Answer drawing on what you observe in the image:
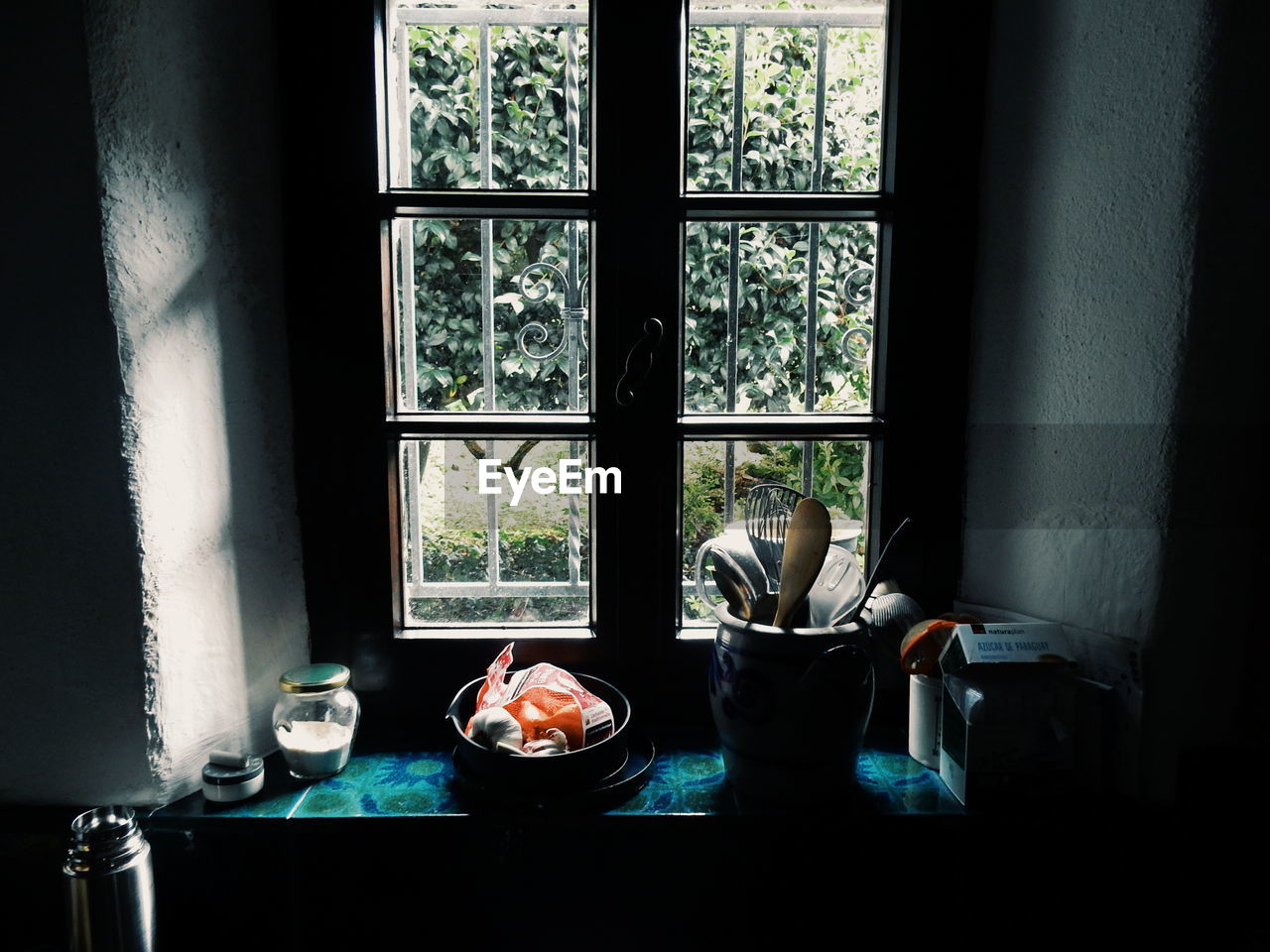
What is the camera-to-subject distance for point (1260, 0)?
2.42 ft

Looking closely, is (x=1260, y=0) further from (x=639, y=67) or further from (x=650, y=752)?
Result: (x=650, y=752)

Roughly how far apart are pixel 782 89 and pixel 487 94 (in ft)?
1.61

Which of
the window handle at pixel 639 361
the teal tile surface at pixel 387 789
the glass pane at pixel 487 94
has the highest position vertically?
the glass pane at pixel 487 94

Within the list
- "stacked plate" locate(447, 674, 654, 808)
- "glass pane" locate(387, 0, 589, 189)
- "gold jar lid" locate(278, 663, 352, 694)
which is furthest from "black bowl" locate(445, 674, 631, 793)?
"glass pane" locate(387, 0, 589, 189)

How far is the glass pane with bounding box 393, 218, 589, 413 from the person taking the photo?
1.08 meters

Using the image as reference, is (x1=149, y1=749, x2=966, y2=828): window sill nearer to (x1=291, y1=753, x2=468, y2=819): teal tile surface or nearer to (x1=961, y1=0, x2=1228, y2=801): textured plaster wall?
(x1=291, y1=753, x2=468, y2=819): teal tile surface

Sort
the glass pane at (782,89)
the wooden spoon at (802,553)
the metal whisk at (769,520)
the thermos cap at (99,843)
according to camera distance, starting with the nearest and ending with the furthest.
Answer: the thermos cap at (99,843) < the wooden spoon at (802,553) < the metal whisk at (769,520) < the glass pane at (782,89)

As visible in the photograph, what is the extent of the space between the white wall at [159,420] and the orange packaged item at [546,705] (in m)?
0.30

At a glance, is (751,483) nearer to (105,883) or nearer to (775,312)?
(775,312)

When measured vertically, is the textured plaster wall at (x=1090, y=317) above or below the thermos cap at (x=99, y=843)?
above

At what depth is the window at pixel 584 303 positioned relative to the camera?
0.99m

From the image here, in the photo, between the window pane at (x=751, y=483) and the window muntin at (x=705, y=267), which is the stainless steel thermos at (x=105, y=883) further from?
the window pane at (x=751, y=483)

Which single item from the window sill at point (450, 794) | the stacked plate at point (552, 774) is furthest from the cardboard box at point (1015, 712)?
the stacked plate at point (552, 774)

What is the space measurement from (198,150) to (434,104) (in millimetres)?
340
